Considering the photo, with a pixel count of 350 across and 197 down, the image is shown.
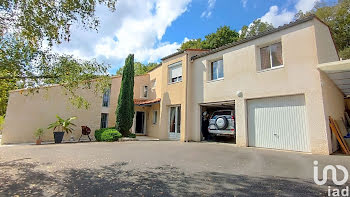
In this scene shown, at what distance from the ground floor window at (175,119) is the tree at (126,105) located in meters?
3.28

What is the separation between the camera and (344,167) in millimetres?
5332

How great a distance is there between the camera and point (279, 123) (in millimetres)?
8703

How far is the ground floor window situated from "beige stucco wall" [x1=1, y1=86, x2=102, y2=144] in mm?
5446

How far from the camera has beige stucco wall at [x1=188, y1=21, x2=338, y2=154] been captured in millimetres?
7630

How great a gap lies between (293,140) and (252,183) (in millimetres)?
5609

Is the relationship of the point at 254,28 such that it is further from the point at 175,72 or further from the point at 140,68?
the point at 175,72

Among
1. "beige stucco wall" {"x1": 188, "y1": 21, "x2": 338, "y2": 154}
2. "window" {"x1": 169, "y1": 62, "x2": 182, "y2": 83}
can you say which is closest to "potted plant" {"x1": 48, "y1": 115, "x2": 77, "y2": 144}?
"window" {"x1": 169, "y1": 62, "x2": 182, "y2": 83}

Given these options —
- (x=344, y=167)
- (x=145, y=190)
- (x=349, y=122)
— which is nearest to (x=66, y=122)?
(x=145, y=190)

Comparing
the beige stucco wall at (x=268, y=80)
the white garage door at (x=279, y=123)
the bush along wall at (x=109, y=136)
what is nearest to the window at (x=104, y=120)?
the bush along wall at (x=109, y=136)

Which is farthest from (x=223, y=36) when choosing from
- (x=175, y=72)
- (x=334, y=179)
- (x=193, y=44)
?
(x=334, y=179)

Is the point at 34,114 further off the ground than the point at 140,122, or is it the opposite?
the point at 34,114

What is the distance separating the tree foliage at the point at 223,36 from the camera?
1070 inches

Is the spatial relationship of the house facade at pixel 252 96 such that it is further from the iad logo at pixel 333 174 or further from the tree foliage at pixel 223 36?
the tree foliage at pixel 223 36

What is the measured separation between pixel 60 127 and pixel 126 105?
197 inches
